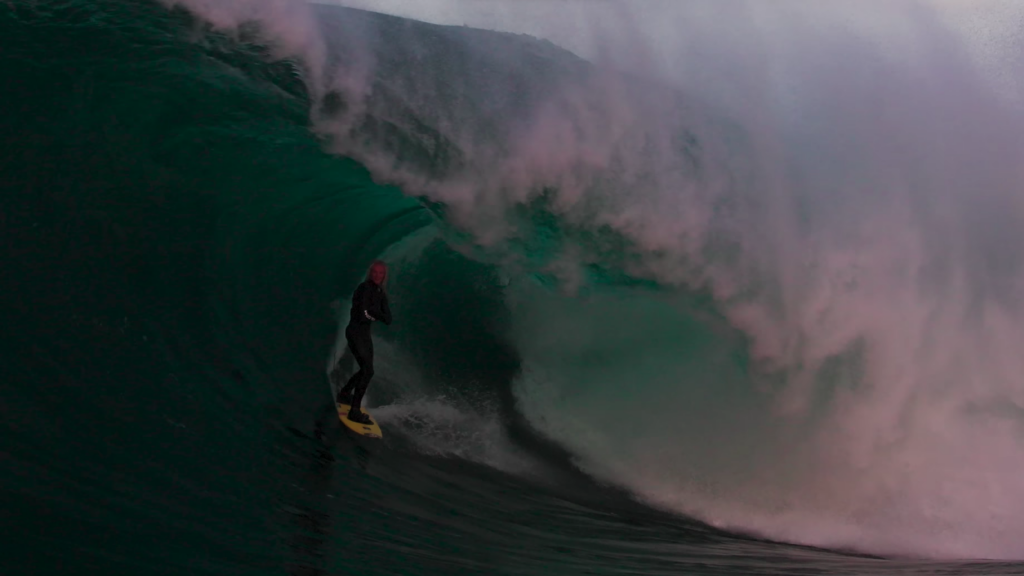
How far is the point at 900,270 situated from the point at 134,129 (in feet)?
28.0

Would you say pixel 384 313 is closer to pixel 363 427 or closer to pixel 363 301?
pixel 363 301

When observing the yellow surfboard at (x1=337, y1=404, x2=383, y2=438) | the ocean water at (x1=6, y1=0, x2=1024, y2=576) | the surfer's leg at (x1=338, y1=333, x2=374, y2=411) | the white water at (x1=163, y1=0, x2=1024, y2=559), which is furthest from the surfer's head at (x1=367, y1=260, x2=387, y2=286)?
the white water at (x1=163, y1=0, x2=1024, y2=559)

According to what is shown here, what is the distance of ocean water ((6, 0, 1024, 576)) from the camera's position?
19.1ft

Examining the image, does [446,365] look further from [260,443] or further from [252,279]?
[260,443]

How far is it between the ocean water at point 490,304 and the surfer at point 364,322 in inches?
10.7

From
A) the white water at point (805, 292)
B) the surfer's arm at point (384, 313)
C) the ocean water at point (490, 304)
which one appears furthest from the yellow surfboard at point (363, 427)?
the white water at point (805, 292)

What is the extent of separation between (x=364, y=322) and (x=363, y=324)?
3 cm

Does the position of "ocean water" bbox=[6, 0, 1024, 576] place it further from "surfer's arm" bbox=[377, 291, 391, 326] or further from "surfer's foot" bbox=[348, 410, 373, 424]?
"surfer's arm" bbox=[377, 291, 391, 326]

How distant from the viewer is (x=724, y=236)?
33.9 ft

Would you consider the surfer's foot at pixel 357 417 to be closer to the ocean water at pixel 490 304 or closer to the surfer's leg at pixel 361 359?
the surfer's leg at pixel 361 359

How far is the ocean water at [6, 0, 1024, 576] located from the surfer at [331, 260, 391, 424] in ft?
0.89

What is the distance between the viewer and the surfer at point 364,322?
701cm

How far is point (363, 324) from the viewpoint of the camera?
716 cm

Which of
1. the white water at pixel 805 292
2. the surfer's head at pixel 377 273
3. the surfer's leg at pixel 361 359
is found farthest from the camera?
the white water at pixel 805 292
